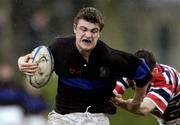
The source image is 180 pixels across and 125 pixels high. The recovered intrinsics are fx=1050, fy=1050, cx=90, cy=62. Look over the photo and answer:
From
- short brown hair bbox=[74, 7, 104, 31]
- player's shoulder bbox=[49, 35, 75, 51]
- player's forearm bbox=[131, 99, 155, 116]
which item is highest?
short brown hair bbox=[74, 7, 104, 31]

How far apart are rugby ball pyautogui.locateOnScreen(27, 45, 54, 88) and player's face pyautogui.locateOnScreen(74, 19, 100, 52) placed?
0.31 meters

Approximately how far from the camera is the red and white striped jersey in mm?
10609

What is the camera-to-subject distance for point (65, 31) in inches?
773

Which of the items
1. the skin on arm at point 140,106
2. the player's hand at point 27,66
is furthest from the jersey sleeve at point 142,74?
the player's hand at point 27,66

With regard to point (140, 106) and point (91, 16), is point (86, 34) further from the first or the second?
point (140, 106)

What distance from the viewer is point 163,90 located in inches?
419

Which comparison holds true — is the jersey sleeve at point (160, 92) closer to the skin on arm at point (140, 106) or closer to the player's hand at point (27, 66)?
the skin on arm at point (140, 106)

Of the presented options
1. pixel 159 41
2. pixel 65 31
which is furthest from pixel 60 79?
pixel 159 41

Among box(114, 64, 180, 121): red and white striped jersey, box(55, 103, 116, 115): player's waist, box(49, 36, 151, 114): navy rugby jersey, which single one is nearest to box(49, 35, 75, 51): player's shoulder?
box(49, 36, 151, 114): navy rugby jersey

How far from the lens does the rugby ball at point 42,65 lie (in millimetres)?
9945

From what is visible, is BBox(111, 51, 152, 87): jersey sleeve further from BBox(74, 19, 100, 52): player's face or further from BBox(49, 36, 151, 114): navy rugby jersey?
BBox(74, 19, 100, 52): player's face

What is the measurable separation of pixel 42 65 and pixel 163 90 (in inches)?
55.2

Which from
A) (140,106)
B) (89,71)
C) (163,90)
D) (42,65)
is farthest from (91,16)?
(163,90)

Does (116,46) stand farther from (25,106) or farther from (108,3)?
(25,106)
